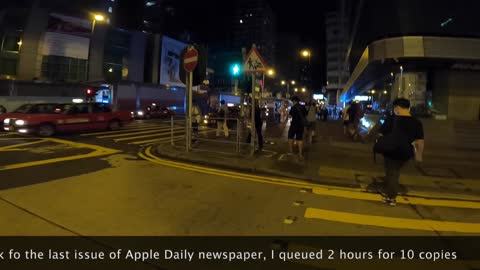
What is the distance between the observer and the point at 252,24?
474 feet

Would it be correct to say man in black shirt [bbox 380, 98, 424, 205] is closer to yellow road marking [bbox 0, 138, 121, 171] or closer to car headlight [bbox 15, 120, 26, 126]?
yellow road marking [bbox 0, 138, 121, 171]

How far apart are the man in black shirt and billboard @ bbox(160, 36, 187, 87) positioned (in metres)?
56.1

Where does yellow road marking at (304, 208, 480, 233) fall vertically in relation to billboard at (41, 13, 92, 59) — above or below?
below

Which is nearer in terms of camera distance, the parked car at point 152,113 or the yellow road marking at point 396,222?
the yellow road marking at point 396,222

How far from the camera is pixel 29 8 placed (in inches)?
1721

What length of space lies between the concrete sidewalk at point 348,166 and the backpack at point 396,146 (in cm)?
171

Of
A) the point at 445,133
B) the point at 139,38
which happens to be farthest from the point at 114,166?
the point at 139,38

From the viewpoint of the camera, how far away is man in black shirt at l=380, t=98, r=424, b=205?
5730 mm

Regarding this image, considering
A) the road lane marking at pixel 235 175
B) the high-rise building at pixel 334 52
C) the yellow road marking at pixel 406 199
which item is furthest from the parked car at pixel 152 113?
the high-rise building at pixel 334 52

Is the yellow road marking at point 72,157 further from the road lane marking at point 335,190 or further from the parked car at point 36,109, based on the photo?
the road lane marking at point 335,190

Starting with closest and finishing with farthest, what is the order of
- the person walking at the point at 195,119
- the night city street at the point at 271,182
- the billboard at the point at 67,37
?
the night city street at the point at 271,182 → the person walking at the point at 195,119 → the billboard at the point at 67,37

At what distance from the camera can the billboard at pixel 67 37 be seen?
4462 centimetres

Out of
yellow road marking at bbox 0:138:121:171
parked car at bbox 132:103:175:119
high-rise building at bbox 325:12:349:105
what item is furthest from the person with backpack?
high-rise building at bbox 325:12:349:105

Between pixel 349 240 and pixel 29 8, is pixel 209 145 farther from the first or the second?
pixel 29 8
